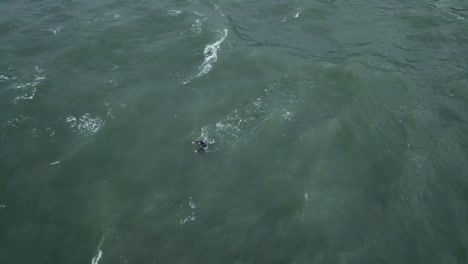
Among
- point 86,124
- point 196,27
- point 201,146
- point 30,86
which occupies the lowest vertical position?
point 201,146

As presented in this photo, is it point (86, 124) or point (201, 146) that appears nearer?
point (201, 146)

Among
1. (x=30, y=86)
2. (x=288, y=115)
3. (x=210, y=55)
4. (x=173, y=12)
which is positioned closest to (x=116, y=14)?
(x=173, y=12)

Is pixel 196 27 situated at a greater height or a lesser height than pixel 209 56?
greater

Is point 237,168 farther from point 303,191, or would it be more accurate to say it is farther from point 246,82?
point 246,82

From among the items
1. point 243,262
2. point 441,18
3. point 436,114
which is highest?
point 441,18

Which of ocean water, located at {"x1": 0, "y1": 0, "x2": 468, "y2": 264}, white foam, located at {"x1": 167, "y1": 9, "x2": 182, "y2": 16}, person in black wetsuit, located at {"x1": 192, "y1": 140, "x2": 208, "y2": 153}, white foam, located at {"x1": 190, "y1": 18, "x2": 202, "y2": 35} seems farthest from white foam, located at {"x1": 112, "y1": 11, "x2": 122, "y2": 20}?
person in black wetsuit, located at {"x1": 192, "y1": 140, "x2": 208, "y2": 153}

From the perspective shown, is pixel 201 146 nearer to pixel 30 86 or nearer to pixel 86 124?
pixel 86 124

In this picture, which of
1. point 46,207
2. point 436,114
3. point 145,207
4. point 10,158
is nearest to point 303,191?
point 145,207
